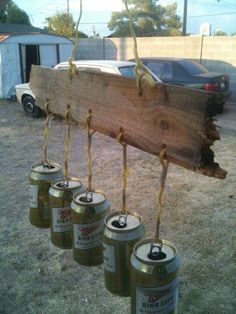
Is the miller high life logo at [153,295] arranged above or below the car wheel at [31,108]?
above

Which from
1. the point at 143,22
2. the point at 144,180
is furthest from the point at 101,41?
the point at 143,22

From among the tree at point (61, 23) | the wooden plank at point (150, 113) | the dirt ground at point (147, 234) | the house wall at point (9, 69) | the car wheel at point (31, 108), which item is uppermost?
the tree at point (61, 23)

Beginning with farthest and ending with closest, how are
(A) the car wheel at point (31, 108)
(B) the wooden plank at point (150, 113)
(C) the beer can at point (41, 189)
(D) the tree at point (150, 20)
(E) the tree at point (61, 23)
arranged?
1. (D) the tree at point (150, 20)
2. (E) the tree at point (61, 23)
3. (A) the car wheel at point (31, 108)
4. (C) the beer can at point (41, 189)
5. (B) the wooden plank at point (150, 113)

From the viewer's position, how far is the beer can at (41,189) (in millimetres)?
2055

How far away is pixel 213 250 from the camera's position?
381cm

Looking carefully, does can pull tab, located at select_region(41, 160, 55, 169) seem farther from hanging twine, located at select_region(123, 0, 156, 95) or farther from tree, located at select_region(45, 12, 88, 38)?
tree, located at select_region(45, 12, 88, 38)

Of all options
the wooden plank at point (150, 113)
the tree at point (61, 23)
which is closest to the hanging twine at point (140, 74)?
the wooden plank at point (150, 113)

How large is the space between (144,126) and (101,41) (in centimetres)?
1819

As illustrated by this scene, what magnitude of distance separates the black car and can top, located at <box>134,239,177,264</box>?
918 cm

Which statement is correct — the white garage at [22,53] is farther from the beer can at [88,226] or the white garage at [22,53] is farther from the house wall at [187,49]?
the beer can at [88,226]

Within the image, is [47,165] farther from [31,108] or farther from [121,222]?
[31,108]

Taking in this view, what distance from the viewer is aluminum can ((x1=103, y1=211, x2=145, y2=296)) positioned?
62.4 inches

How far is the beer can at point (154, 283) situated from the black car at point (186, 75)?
9281mm

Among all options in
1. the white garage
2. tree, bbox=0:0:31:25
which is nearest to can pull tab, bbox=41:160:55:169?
the white garage
